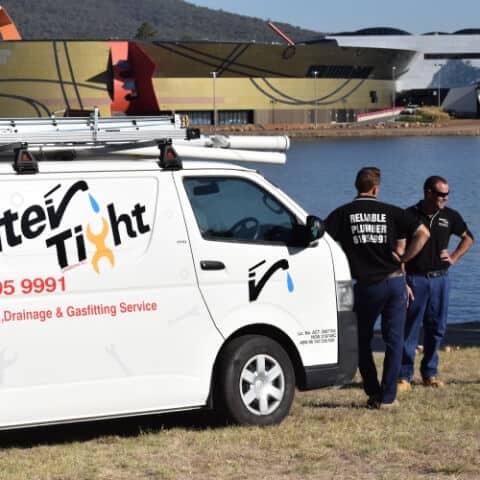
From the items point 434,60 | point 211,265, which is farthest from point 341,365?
point 434,60

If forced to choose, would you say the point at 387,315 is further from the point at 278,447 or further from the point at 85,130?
the point at 85,130

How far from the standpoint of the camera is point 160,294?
7.48 meters

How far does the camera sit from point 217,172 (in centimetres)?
791

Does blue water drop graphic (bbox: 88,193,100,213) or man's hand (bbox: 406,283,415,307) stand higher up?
blue water drop graphic (bbox: 88,193,100,213)

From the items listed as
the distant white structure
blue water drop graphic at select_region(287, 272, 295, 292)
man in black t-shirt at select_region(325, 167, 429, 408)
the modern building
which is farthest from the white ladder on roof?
the distant white structure

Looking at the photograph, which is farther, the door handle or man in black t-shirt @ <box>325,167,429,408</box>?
man in black t-shirt @ <box>325,167,429,408</box>

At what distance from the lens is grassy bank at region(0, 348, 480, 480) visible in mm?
6582

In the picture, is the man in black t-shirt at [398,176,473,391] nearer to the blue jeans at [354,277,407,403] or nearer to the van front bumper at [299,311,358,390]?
the blue jeans at [354,277,407,403]

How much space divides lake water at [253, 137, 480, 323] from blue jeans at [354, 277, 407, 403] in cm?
1277

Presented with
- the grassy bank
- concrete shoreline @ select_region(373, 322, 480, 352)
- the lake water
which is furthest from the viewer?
the lake water

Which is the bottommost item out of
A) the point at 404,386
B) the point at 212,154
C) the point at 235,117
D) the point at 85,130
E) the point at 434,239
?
the point at 404,386

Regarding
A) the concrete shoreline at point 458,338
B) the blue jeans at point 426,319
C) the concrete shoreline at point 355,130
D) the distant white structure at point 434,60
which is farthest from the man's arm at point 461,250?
the distant white structure at point 434,60

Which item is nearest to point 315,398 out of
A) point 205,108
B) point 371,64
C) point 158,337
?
point 158,337

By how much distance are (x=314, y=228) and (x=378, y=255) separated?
28.3 inches
